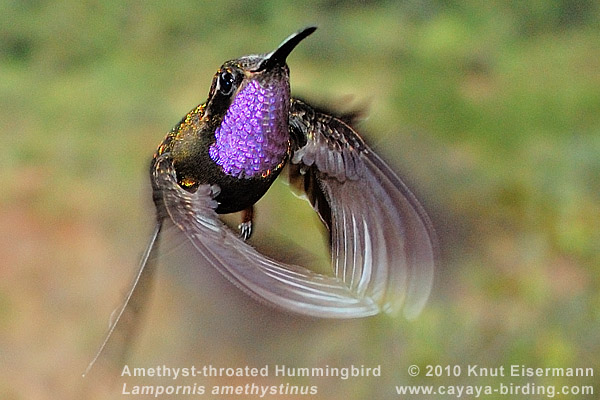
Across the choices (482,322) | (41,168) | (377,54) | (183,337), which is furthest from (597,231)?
(41,168)

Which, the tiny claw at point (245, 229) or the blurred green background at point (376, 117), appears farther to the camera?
the blurred green background at point (376, 117)

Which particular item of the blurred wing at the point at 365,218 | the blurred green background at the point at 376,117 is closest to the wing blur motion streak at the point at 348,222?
the blurred wing at the point at 365,218

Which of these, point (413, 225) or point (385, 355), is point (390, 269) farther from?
point (385, 355)

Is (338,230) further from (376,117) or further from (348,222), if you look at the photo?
(376,117)

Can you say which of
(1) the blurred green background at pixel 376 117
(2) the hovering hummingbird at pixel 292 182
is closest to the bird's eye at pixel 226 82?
(2) the hovering hummingbird at pixel 292 182

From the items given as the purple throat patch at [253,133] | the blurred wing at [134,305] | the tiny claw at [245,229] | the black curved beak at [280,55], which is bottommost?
the blurred wing at [134,305]

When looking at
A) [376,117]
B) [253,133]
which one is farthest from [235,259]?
[376,117]

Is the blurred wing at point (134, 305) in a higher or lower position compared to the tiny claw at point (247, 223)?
lower

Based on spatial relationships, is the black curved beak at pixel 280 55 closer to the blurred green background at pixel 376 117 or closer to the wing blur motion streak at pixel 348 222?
the wing blur motion streak at pixel 348 222
